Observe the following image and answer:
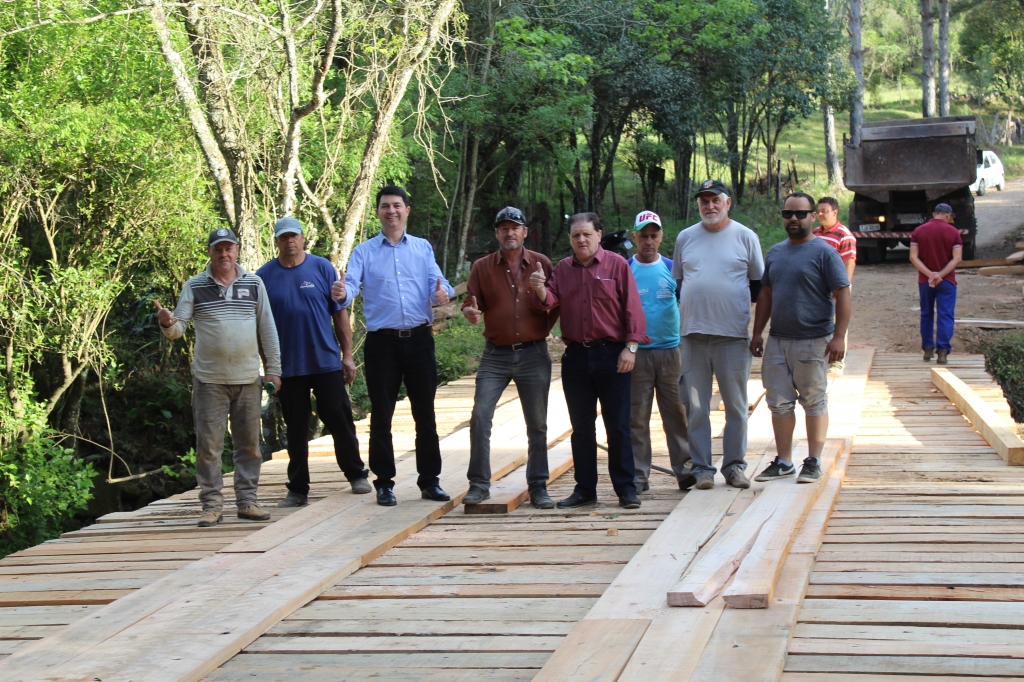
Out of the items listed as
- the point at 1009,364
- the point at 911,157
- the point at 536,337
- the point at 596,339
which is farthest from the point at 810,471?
the point at 911,157

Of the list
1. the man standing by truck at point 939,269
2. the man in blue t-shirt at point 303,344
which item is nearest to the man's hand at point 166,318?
the man in blue t-shirt at point 303,344

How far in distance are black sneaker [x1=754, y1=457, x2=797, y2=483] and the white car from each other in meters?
28.8

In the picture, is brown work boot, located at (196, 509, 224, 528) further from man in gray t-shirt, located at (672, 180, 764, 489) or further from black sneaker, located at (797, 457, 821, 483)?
black sneaker, located at (797, 457, 821, 483)

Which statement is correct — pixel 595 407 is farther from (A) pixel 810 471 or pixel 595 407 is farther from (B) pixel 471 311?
A: (A) pixel 810 471

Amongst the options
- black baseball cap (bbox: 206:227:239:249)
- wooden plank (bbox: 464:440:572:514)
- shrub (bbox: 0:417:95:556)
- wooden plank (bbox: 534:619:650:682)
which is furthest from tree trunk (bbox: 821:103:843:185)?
wooden plank (bbox: 534:619:650:682)

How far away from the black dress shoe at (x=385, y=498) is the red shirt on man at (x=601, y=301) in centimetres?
133

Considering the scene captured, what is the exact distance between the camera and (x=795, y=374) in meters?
5.76

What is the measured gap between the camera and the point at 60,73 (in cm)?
1140

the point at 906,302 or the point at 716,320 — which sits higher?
the point at 716,320

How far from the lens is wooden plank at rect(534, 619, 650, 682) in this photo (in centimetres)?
307

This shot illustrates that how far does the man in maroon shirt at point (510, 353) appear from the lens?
561 centimetres

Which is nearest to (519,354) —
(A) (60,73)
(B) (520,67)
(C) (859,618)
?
(C) (859,618)

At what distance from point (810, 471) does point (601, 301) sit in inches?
58.3

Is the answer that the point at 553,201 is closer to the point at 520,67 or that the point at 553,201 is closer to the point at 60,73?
the point at 520,67
